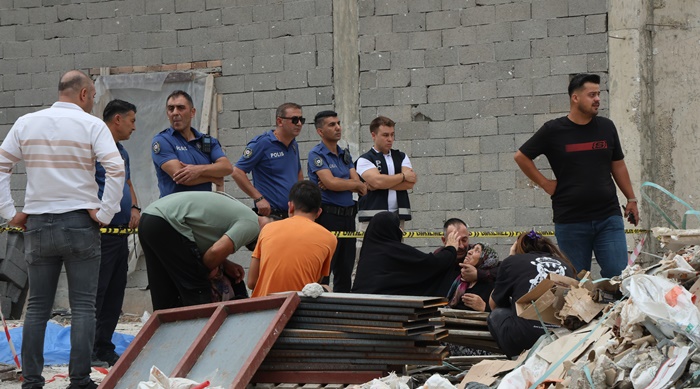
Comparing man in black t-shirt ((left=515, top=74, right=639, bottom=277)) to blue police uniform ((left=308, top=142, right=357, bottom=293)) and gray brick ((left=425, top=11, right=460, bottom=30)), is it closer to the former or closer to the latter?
blue police uniform ((left=308, top=142, right=357, bottom=293))

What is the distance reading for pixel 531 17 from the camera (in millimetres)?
10609

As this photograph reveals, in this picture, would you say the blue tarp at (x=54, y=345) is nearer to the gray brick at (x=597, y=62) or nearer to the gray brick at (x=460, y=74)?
the gray brick at (x=460, y=74)

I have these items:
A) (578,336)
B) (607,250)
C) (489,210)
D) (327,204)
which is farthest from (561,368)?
(489,210)

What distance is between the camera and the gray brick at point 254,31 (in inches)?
458

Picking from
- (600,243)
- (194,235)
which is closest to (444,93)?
(600,243)

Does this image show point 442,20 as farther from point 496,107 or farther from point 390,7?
point 496,107

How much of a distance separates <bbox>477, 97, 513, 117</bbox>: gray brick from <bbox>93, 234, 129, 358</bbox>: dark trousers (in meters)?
4.30

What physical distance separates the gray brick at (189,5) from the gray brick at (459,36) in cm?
289

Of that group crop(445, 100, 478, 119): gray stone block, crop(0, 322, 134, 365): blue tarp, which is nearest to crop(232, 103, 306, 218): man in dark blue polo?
crop(0, 322, 134, 365): blue tarp

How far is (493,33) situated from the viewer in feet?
35.3

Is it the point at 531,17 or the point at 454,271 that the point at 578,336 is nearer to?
the point at 454,271

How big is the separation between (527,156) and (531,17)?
2.72m

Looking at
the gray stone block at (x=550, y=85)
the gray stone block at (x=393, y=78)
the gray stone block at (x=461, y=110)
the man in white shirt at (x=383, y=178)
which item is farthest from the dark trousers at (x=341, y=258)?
the gray stone block at (x=550, y=85)

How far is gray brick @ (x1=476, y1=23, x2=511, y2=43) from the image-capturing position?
10719 millimetres
